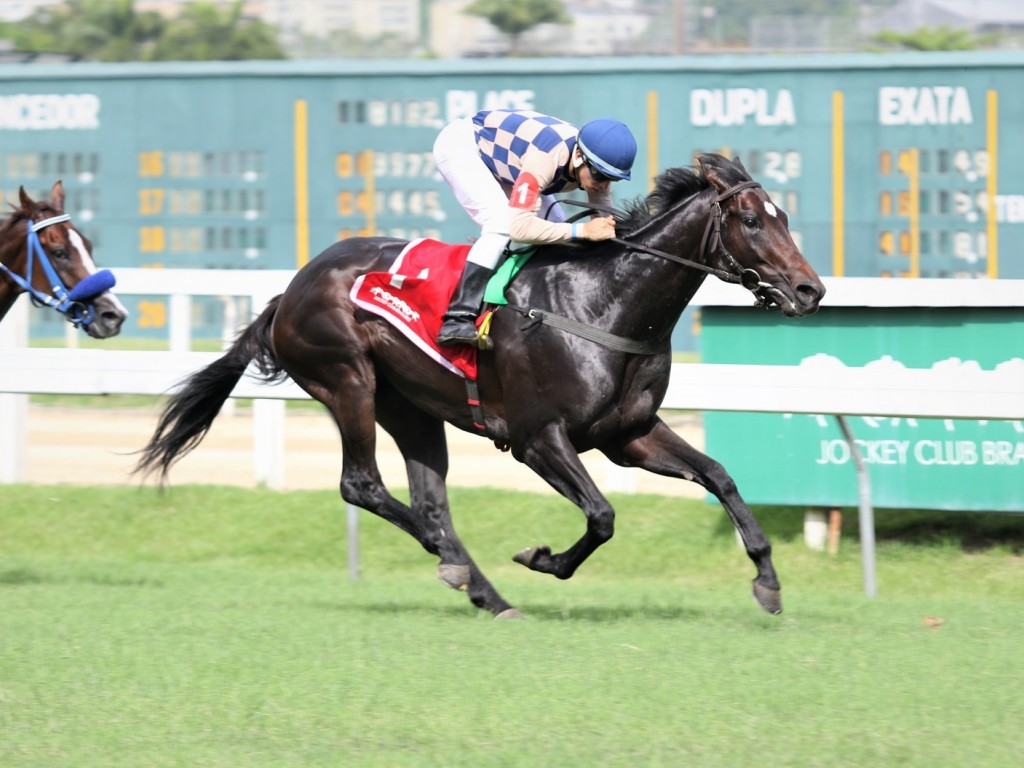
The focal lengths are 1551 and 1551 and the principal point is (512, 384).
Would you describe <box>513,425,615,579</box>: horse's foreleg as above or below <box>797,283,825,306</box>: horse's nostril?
below

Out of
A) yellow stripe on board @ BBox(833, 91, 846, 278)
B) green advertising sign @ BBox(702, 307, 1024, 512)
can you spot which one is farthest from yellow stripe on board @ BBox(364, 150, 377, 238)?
green advertising sign @ BBox(702, 307, 1024, 512)

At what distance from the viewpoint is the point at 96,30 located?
37375mm

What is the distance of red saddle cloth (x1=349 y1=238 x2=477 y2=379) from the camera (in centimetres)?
576

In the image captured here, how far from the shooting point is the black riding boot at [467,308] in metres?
5.61

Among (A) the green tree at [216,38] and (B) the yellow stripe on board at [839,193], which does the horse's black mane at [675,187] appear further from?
(A) the green tree at [216,38]

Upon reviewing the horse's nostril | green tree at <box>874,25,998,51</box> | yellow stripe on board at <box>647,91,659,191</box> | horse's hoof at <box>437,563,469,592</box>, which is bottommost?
horse's hoof at <box>437,563,469,592</box>

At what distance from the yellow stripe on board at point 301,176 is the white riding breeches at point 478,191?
993 cm

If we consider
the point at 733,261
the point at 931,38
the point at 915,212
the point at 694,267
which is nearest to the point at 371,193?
the point at 915,212

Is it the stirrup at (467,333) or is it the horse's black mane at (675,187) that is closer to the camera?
the horse's black mane at (675,187)

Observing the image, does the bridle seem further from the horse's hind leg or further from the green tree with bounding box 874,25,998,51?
the green tree with bounding box 874,25,998,51

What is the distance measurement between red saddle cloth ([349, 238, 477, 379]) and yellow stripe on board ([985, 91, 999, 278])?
395 inches

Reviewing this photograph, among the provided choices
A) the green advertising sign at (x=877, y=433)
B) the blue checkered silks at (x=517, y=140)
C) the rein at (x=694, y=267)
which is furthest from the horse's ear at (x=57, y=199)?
the green advertising sign at (x=877, y=433)

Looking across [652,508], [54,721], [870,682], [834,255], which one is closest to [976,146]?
[834,255]

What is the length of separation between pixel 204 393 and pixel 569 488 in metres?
1.95
